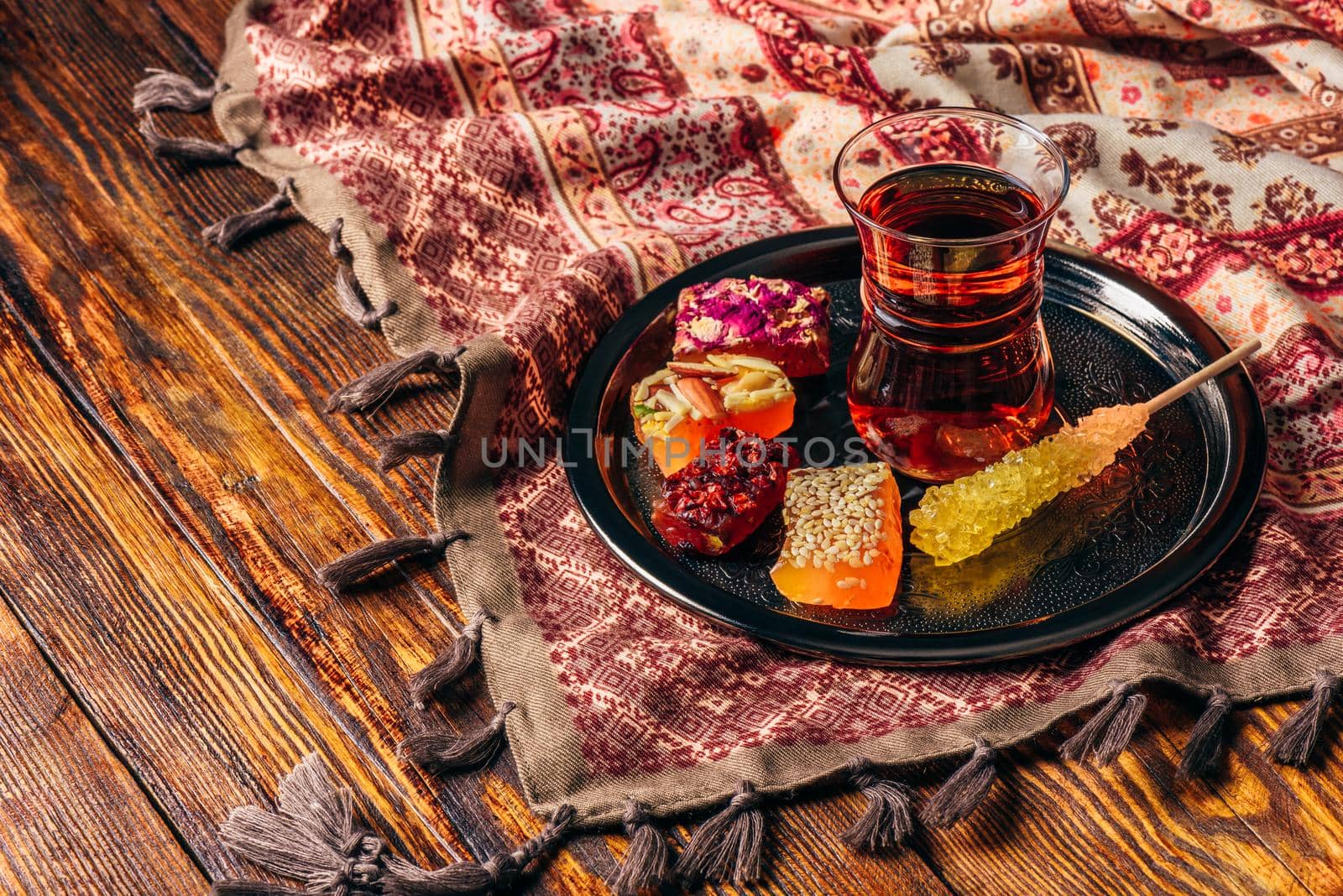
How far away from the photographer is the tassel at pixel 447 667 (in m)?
1.20

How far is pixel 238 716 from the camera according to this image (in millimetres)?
1224

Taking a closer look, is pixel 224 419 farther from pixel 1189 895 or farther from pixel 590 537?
pixel 1189 895

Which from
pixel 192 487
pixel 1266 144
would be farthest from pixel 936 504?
pixel 1266 144

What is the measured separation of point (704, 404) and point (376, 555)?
0.38m

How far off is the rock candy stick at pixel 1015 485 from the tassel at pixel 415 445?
Result: 517 mm

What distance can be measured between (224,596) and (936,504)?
750 mm

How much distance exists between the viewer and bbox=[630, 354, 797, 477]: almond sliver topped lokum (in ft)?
4.37

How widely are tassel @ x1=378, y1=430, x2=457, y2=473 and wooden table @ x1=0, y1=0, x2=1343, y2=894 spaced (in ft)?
0.16

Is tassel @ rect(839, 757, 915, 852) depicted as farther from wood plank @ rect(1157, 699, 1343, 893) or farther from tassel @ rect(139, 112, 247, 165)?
tassel @ rect(139, 112, 247, 165)

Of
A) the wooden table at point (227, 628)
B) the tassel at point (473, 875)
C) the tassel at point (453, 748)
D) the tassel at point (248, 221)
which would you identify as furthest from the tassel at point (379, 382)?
the tassel at point (473, 875)

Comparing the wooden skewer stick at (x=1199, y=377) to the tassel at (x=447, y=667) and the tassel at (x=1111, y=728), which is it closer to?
the tassel at (x=1111, y=728)

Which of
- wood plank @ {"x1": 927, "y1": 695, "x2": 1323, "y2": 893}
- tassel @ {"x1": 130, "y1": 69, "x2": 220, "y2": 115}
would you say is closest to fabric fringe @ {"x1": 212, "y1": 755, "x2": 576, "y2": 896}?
wood plank @ {"x1": 927, "y1": 695, "x2": 1323, "y2": 893}

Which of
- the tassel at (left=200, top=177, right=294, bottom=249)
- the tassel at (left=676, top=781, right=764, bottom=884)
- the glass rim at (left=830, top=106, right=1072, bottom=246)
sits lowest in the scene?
the tassel at (left=676, top=781, right=764, bottom=884)

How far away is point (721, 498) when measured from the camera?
1224 millimetres
